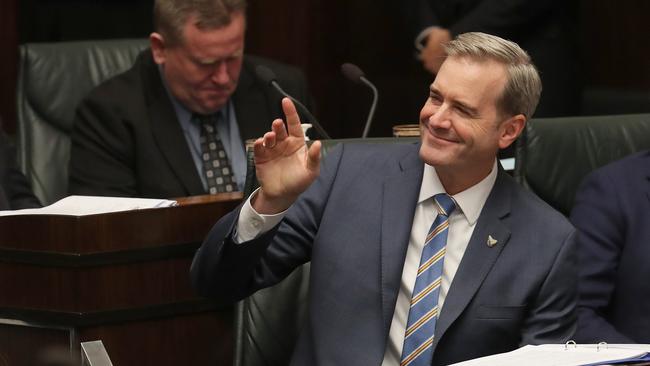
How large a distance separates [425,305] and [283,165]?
38cm

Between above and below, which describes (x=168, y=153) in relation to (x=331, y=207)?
below

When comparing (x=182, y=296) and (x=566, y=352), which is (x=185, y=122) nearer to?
(x=182, y=296)

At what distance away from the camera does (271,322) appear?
2.54 m

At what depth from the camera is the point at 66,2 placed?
5043 millimetres

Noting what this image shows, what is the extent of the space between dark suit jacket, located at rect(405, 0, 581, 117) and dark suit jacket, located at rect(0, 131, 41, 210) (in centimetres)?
149

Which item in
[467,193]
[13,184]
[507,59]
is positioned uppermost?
[507,59]

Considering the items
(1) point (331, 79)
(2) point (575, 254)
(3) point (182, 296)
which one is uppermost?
(2) point (575, 254)

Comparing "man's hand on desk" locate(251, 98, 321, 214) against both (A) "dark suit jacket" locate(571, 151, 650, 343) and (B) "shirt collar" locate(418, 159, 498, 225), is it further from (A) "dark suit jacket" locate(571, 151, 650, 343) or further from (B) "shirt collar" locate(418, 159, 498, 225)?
(A) "dark suit jacket" locate(571, 151, 650, 343)

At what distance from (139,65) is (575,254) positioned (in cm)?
153

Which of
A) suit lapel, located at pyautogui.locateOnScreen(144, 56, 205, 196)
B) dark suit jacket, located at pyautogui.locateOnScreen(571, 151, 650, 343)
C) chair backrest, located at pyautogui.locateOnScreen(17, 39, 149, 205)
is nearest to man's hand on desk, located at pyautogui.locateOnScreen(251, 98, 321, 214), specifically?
dark suit jacket, located at pyautogui.locateOnScreen(571, 151, 650, 343)

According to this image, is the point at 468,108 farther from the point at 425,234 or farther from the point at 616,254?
the point at 616,254

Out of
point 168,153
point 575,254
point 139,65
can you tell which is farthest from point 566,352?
point 139,65

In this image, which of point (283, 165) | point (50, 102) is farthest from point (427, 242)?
point (50, 102)

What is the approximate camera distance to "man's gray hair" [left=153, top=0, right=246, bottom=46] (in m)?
3.37
